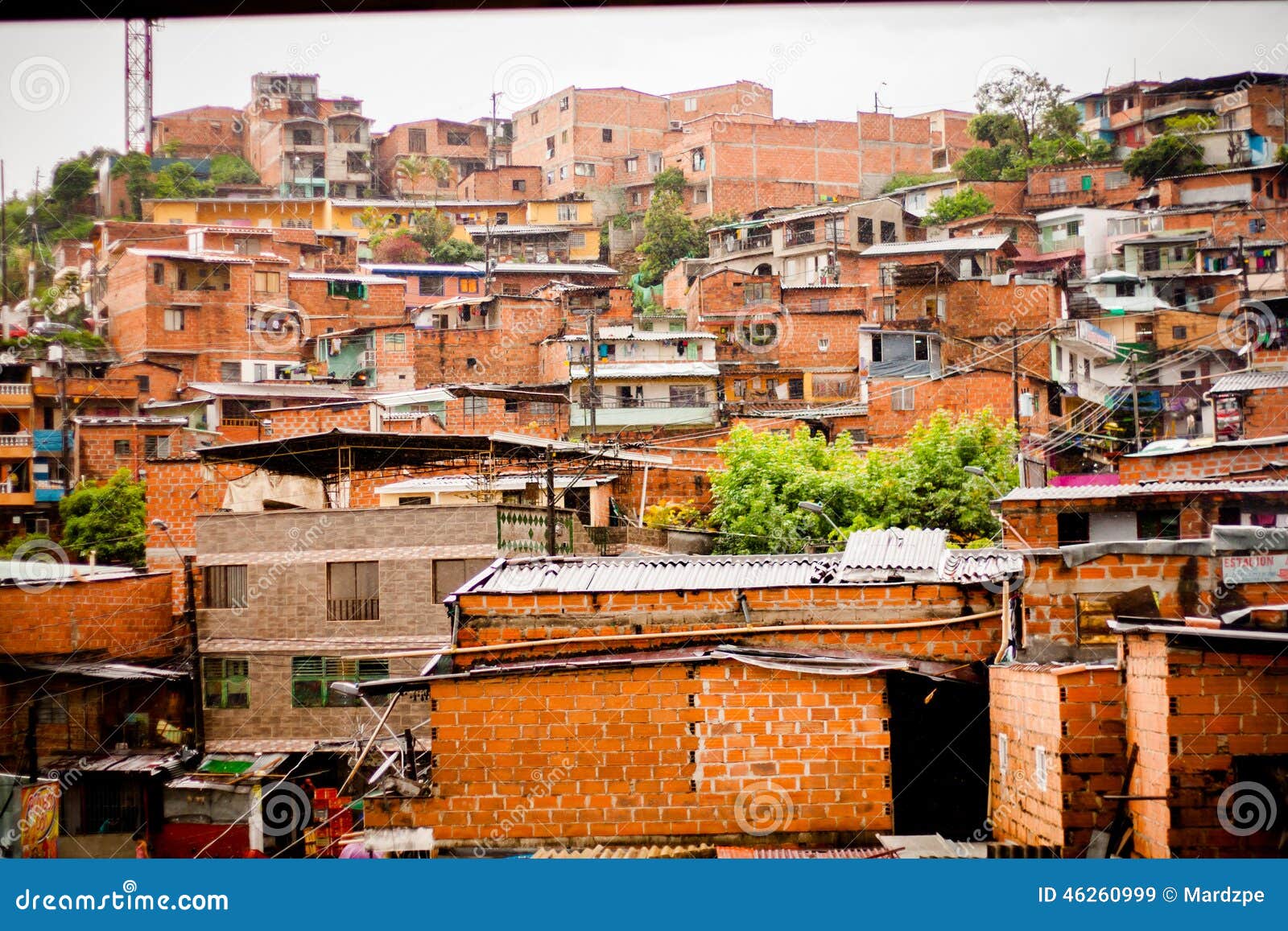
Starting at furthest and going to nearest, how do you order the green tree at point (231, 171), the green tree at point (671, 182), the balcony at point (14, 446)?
the green tree at point (671, 182) → the green tree at point (231, 171) → the balcony at point (14, 446)

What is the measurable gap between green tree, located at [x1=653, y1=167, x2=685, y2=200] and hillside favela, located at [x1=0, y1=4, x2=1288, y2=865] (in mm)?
60

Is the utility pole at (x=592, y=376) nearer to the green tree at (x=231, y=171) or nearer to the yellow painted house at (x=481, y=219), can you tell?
the yellow painted house at (x=481, y=219)

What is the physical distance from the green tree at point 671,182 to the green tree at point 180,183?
793 centimetres

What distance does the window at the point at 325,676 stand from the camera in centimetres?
907

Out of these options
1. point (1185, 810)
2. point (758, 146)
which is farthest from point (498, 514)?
point (758, 146)

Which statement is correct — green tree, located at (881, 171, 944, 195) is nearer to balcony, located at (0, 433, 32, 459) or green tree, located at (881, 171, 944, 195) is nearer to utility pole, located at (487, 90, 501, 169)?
utility pole, located at (487, 90, 501, 169)

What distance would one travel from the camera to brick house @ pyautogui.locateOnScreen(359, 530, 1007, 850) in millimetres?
4590

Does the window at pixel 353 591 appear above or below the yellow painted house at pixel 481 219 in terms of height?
below

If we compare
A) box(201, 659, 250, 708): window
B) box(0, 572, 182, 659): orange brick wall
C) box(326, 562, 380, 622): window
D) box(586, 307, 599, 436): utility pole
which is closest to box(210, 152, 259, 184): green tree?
box(586, 307, 599, 436): utility pole

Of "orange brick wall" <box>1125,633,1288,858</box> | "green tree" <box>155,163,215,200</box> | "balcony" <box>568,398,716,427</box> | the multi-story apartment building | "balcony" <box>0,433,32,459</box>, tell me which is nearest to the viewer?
"orange brick wall" <box>1125,633,1288,858</box>

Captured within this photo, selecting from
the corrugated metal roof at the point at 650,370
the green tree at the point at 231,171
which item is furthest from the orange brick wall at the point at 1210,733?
the green tree at the point at 231,171

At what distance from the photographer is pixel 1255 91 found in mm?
10445

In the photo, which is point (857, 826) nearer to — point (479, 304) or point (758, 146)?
point (479, 304)

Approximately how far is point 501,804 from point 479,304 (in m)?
13.7
